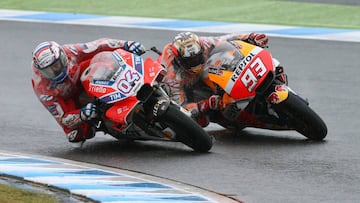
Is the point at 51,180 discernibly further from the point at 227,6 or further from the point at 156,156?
the point at 227,6

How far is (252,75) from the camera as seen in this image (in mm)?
11133

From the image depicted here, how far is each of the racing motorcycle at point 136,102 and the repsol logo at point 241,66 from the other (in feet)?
2.10

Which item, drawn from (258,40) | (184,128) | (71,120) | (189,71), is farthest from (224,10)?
(184,128)

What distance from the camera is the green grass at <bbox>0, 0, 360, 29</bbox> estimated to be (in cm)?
2028

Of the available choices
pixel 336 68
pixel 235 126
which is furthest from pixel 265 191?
pixel 336 68

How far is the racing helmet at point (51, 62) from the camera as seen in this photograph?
1073 centimetres

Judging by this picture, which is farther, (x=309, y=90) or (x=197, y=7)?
(x=197, y=7)

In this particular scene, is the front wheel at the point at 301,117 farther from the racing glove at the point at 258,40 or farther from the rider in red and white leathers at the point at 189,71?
the racing glove at the point at 258,40

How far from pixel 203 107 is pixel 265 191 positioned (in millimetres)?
2193

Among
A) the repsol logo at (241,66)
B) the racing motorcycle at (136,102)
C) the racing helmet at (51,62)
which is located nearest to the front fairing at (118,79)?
the racing motorcycle at (136,102)

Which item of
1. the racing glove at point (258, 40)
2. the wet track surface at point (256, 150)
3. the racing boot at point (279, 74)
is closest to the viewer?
the wet track surface at point (256, 150)

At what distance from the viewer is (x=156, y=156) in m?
10.9

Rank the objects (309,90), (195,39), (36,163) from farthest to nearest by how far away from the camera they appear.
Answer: (309,90) → (195,39) → (36,163)

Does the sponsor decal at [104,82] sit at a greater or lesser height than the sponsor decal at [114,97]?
greater
